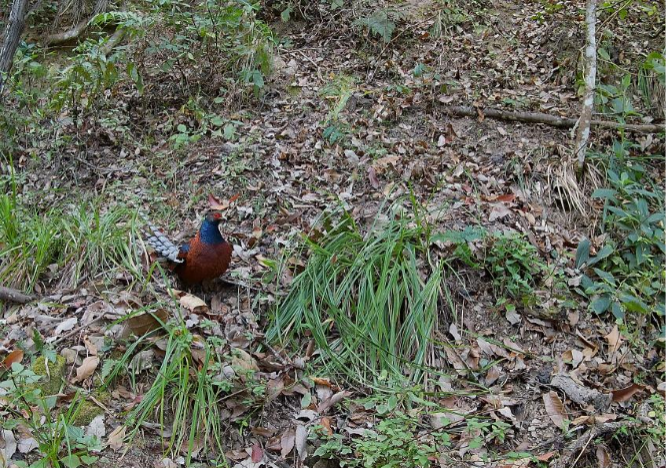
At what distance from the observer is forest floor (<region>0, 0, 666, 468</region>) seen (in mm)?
3287

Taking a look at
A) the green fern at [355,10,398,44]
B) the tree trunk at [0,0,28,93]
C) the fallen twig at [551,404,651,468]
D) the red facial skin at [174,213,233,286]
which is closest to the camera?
the fallen twig at [551,404,651,468]

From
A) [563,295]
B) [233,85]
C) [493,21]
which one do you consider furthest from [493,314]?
[493,21]

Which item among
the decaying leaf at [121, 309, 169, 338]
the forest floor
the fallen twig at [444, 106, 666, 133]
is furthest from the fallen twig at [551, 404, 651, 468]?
the fallen twig at [444, 106, 666, 133]

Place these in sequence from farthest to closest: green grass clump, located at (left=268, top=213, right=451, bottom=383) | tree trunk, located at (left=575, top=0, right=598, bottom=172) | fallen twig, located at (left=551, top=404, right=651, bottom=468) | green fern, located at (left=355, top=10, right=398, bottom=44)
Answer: green fern, located at (left=355, top=10, right=398, bottom=44) < tree trunk, located at (left=575, top=0, right=598, bottom=172) < green grass clump, located at (left=268, top=213, right=451, bottom=383) < fallen twig, located at (left=551, top=404, right=651, bottom=468)

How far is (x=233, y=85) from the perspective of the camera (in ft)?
19.3

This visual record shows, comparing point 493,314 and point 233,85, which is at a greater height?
point 233,85

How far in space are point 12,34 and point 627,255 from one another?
17.0ft

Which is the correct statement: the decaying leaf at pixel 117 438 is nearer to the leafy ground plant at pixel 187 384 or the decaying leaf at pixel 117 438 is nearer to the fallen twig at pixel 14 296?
the leafy ground plant at pixel 187 384

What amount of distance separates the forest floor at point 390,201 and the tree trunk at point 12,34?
74cm

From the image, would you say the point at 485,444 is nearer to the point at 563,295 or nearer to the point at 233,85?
the point at 563,295

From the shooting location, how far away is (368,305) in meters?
3.85

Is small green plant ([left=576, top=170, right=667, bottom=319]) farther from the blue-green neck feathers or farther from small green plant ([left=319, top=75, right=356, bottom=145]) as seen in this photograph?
the blue-green neck feathers

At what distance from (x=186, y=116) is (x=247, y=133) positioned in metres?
0.70

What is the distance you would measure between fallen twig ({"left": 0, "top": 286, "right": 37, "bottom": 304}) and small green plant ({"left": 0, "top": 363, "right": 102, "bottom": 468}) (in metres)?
0.85
